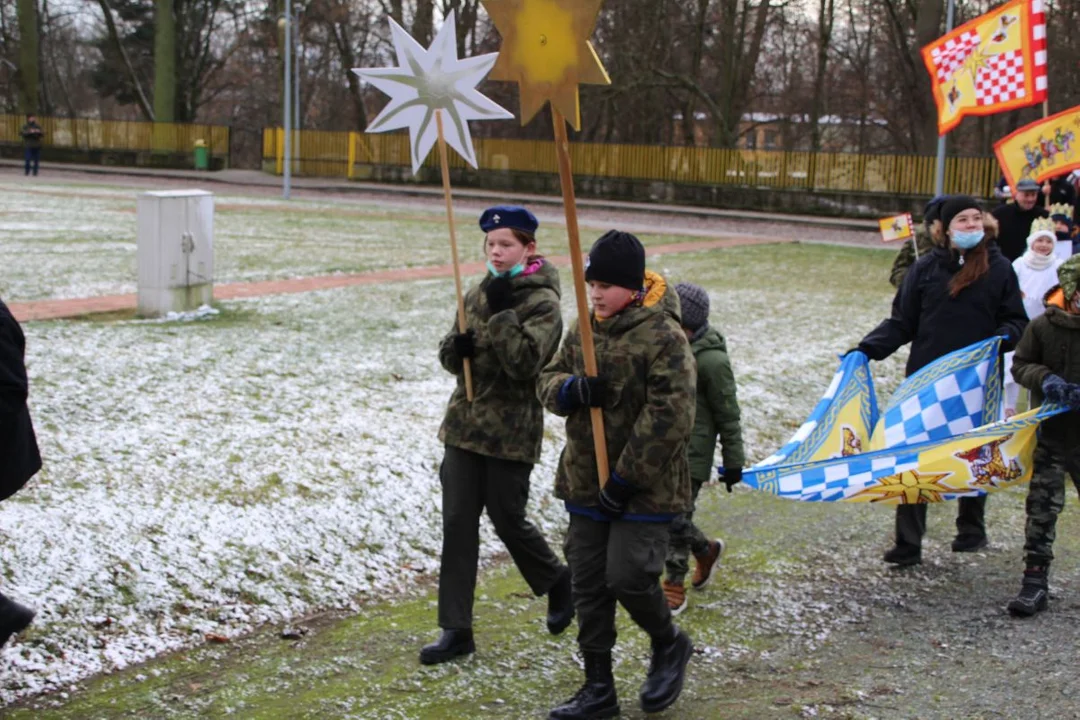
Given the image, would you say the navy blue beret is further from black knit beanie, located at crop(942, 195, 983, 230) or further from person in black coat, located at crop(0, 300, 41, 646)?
black knit beanie, located at crop(942, 195, 983, 230)

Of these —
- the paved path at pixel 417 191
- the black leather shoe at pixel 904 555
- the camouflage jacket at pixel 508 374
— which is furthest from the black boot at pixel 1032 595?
the paved path at pixel 417 191

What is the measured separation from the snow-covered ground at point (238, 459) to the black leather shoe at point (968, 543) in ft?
7.11

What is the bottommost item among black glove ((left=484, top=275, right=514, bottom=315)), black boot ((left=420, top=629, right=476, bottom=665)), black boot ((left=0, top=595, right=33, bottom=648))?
black boot ((left=420, top=629, right=476, bottom=665))

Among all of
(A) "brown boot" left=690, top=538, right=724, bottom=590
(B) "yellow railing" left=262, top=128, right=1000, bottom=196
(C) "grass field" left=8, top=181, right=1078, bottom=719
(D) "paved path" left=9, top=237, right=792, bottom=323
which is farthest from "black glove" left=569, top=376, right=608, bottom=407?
(B) "yellow railing" left=262, top=128, right=1000, bottom=196

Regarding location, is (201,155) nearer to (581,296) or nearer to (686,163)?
(686,163)

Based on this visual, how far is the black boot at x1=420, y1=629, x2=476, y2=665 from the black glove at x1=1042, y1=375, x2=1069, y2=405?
108 inches

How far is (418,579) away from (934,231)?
3199mm

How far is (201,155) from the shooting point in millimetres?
44594

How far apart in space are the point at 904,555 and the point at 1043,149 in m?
4.11

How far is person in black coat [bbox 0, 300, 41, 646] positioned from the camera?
394cm

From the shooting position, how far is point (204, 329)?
1116 cm

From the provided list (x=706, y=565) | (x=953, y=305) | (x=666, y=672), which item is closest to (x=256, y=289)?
(x=706, y=565)

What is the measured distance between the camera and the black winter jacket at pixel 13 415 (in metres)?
3.94

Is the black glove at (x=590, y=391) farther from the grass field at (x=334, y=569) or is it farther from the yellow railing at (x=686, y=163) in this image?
the yellow railing at (x=686, y=163)
